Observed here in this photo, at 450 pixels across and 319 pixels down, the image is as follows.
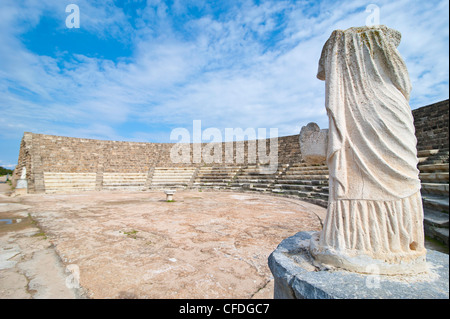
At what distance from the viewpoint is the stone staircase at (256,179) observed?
38.2 ft

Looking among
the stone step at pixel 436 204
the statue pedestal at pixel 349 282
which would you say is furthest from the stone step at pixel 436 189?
the statue pedestal at pixel 349 282

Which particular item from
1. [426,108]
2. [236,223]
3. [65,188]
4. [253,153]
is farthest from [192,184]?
[426,108]

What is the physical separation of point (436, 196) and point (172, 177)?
13108 millimetres

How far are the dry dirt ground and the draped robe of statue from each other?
1.03 metres

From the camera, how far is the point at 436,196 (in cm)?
392

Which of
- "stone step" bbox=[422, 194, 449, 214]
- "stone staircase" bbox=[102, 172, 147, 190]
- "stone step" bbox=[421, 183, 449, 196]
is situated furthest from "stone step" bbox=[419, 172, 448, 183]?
"stone staircase" bbox=[102, 172, 147, 190]

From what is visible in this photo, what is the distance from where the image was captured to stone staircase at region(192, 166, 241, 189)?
13441 millimetres

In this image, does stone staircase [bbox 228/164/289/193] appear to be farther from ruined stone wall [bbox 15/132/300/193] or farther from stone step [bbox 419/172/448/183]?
stone step [bbox 419/172/448/183]

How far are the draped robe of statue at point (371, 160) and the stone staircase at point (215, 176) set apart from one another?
1167cm
